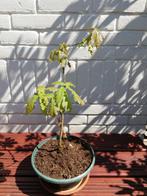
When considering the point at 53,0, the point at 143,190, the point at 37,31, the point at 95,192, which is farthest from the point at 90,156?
the point at 53,0

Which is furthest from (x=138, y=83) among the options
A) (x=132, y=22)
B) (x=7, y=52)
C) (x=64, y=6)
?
(x=7, y=52)

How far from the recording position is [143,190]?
239cm

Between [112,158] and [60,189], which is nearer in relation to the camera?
[60,189]

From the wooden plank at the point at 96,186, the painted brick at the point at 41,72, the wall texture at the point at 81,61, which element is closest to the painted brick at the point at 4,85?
the wall texture at the point at 81,61

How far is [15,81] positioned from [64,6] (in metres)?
0.79

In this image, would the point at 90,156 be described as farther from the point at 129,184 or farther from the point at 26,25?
the point at 26,25

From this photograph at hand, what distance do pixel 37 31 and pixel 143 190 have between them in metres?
1.51

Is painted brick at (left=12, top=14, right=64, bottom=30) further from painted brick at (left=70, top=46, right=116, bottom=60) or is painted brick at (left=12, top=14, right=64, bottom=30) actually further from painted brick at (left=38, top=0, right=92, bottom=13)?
painted brick at (left=70, top=46, right=116, bottom=60)

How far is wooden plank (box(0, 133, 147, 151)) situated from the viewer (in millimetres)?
2787

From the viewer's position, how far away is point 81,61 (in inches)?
Result: 102

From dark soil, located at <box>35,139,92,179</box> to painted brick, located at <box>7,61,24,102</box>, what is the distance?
0.54m

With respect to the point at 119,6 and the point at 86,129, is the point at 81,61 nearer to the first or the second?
the point at 119,6

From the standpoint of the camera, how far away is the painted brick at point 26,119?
2859 millimetres

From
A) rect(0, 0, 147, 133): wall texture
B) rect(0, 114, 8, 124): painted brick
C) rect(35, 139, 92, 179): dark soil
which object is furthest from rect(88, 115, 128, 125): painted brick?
rect(0, 114, 8, 124): painted brick
